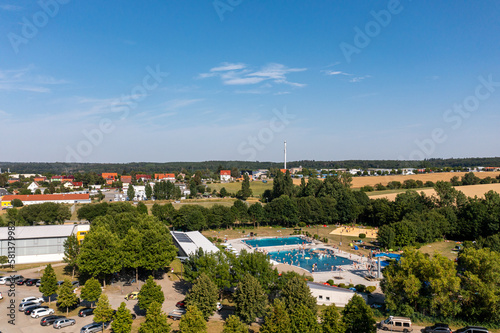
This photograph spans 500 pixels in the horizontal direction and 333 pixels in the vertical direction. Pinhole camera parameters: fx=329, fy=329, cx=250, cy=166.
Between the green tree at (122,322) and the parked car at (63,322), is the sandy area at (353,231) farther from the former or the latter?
the parked car at (63,322)

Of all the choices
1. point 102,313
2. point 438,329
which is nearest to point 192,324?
point 102,313

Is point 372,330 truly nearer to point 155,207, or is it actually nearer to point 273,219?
point 273,219

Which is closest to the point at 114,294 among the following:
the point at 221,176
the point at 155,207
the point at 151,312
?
the point at 151,312

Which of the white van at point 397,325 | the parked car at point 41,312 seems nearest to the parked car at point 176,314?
the parked car at point 41,312

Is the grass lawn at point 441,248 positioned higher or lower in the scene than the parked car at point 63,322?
lower

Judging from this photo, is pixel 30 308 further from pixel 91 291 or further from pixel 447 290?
pixel 447 290

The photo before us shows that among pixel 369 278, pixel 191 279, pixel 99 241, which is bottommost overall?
pixel 369 278

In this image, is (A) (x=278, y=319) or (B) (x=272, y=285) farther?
(B) (x=272, y=285)
